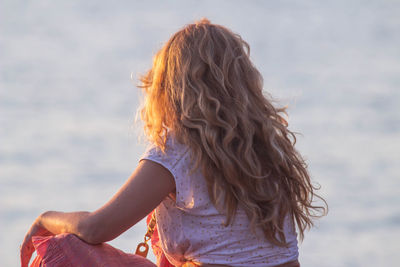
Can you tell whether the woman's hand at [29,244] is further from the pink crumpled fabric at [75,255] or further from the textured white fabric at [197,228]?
the textured white fabric at [197,228]

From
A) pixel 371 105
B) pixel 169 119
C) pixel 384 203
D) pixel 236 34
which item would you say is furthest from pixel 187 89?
pixel 371 105

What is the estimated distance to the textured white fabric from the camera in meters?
3.15

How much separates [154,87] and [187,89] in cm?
19

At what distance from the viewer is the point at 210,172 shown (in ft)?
10.3

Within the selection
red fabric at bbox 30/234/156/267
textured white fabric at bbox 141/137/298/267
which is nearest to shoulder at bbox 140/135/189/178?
textured white fabric at bbox 141/137/298/267

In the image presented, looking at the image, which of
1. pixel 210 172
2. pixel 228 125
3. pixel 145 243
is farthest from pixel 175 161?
pixel 145 243

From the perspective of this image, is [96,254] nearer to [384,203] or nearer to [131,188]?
[131,188]

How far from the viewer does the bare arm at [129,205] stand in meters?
3.09

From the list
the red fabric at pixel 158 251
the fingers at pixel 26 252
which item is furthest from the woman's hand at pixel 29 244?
the red fabric at pixel 158 251

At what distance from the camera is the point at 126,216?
311cm

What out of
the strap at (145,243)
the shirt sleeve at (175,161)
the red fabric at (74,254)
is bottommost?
the red fabric at (74,254)

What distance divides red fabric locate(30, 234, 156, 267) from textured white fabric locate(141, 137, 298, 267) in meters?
0.18

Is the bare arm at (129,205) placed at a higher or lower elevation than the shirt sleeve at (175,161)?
lower

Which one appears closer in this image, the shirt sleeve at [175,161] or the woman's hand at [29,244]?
the shirt sleeve at [175,161]
